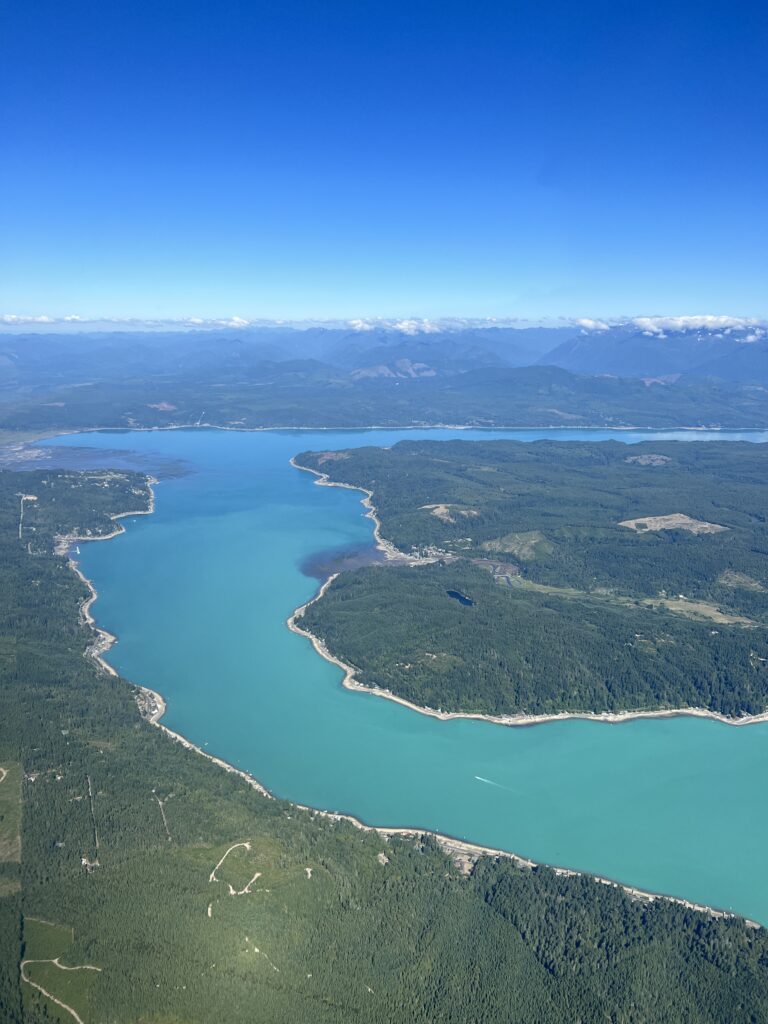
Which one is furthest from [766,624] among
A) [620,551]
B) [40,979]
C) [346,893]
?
[40,979]

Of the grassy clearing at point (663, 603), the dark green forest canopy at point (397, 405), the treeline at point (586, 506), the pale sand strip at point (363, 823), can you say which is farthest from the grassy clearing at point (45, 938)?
the dark green forest canopy at point (397, 405)

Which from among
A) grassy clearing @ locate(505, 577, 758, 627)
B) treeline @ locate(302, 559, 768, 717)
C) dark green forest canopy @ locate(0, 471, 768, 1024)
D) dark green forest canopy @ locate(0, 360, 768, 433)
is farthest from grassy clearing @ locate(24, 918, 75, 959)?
dark green forest canopy @ locate(0, 360, 768, 433)

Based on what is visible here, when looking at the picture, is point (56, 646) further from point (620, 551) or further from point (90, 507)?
point (620, 551)

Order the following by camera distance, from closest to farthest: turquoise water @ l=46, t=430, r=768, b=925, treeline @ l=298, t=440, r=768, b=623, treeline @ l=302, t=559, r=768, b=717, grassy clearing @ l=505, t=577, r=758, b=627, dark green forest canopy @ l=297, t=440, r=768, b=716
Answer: turquoise water @ l=46, t=430, r=768, b=925, treeline @ l=302, t=559, r=768, b=717, dark green forest canopy @ l=297, t=440, r=768, b=716, grassy clearing @ l=505, t=577, r=758, b=627, treeline @ l=298, t=440, r=768, b=623

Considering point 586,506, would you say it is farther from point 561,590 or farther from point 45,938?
point 45,938

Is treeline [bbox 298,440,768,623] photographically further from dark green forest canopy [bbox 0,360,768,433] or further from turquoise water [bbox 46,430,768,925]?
dark green forest canopy [bbox 0,360,768,433]

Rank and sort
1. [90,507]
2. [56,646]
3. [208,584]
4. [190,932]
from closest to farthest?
[190,932]
[56,646]
[208,584]
[90,507]
